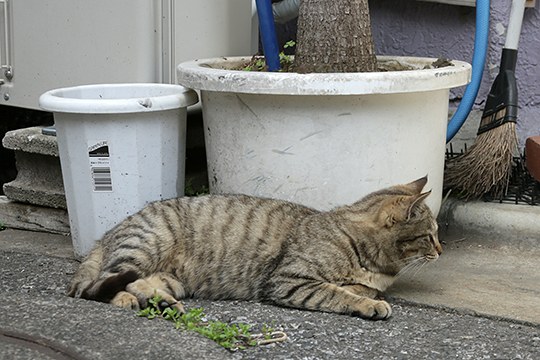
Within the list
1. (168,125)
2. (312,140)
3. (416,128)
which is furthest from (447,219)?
(168,125)

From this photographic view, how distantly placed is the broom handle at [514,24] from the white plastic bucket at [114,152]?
1516mm

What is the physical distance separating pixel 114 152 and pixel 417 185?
1194 millimetres

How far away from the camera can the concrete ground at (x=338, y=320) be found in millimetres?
2879

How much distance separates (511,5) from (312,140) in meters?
1.44

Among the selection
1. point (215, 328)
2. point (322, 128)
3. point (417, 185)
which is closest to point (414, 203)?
point (417, 185)

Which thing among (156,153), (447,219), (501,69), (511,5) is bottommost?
(447,219)

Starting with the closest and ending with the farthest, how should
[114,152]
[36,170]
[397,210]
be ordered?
[397,210] < [114,152] < [36,170]

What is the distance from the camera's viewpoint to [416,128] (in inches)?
147

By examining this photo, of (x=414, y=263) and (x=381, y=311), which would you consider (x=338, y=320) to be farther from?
(x=414, y=263)

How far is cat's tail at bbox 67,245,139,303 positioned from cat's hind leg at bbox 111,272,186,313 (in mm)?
23

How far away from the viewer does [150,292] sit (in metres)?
3.29

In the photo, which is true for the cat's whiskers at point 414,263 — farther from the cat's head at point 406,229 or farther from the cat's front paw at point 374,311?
the cat's front paw at point 374,311

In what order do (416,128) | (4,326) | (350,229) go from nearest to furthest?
(4,326) < (350,229) < (416,128)

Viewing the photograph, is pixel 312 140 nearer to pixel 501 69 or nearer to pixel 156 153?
pixel 156 153
